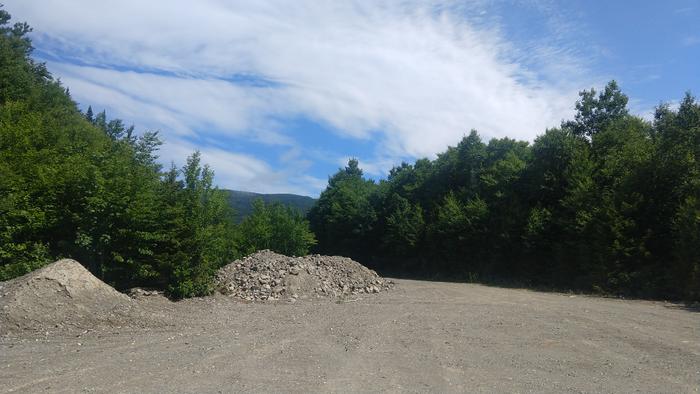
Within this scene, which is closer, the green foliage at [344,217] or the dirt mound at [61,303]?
the dirt mound at [61,303]

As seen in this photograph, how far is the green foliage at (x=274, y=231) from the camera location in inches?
1549

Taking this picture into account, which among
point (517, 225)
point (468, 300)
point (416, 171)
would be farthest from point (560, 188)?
point (416, 171)

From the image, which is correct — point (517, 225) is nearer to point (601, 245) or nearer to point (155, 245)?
point (601, 245)

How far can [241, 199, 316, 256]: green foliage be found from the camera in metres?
39.3

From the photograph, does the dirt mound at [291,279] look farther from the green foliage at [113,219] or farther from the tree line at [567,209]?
the tree line at [567,209]

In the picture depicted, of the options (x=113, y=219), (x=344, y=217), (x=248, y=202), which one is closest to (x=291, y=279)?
(x=113, y=219)

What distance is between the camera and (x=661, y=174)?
24.5 metres

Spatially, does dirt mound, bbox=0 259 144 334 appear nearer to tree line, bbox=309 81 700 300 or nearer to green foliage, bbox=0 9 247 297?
green foliage, bbox=0 9 247 297

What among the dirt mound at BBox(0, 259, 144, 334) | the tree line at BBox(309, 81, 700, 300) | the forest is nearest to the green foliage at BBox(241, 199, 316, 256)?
the forest

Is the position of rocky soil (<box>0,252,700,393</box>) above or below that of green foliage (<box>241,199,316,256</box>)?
below

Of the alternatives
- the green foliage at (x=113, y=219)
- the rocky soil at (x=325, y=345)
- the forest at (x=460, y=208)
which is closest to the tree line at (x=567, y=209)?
the forest at (x=460, y=208)

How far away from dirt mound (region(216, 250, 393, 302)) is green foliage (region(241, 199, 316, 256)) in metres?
12.2

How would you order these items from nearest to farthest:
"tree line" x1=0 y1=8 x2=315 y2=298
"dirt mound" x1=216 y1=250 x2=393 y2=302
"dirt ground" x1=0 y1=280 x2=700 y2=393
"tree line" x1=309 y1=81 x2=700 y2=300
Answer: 1. "dirt ground" x1=0 y1=280 x2=700 y2=393
2. "tree line" x1=0 y1=8 x2=315 y2=298
3. "dirt mound" x1=216 y1=250 x2=393 y2=302
4. "tree line" x1=309 y1=81 x2=700 y2=300

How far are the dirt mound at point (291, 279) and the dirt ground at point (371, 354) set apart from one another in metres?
4.85
